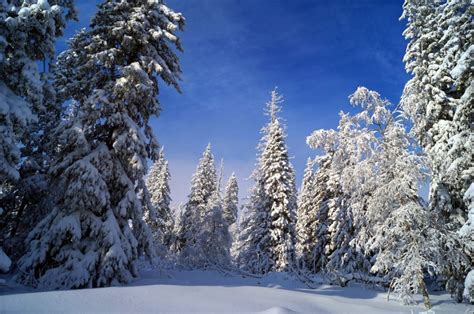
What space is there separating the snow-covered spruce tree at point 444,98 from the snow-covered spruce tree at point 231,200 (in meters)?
34.1

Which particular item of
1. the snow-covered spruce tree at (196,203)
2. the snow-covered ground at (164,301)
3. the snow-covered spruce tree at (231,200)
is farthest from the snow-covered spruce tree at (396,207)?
the snow-covered spruce tree at (231,200)

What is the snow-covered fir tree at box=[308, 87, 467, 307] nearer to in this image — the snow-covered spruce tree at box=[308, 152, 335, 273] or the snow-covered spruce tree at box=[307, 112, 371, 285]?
the snow-covered spruce tree at box=[307, 112, 371, 285]

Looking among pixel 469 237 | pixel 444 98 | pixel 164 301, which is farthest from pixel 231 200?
pixel 164 301

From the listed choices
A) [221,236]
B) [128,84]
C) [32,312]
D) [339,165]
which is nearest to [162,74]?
[128,84]

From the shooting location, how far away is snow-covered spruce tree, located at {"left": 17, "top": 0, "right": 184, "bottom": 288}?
34.9 ft

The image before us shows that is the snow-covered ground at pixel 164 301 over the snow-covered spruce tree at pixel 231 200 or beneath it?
beneath

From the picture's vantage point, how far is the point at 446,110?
15297 mm

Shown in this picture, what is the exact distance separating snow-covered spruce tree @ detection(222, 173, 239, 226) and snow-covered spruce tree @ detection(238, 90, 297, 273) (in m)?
18.9

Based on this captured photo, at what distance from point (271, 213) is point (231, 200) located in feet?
79.6

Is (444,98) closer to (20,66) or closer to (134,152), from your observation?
(134,152)

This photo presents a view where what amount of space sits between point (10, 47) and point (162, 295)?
8.62 metres

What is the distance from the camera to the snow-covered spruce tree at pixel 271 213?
2523 cm

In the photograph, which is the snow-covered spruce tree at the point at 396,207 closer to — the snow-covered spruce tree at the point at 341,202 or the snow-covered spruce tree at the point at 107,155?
the snow-covered spruce tree at the point at 341,202

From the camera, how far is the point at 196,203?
37688mm
